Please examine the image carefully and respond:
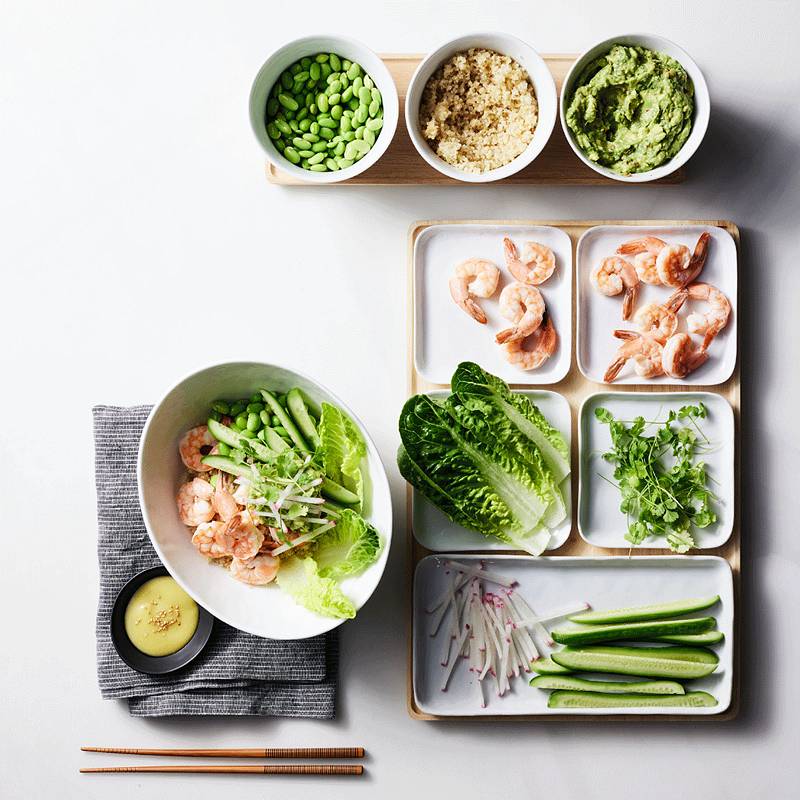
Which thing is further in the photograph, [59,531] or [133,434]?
[59,531]

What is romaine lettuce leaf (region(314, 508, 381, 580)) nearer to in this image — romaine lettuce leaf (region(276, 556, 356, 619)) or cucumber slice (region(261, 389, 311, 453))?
romaine lettuce leaf (region(276, 556, 356, 619))

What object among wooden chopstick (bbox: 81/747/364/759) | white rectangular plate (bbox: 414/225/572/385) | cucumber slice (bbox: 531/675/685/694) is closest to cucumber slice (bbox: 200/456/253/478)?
white rectangular plate (bbox: 414/225/572/385)

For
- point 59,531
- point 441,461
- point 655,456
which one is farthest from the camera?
point 59,531

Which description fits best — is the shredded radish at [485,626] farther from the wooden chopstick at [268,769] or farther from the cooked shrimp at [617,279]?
the cooked shrimp at [617,279]

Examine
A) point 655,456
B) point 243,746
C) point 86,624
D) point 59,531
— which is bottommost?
point 243,746

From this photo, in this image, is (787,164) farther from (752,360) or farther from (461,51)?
(461,51)

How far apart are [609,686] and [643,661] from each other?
116 millimetres

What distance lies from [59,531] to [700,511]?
5.91ft

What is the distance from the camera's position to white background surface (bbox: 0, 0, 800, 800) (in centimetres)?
231

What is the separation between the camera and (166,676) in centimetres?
224

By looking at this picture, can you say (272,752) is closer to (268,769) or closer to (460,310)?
(268,769)

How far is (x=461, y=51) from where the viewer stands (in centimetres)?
212

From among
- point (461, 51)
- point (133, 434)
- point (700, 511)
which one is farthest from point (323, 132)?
point (700, 511)

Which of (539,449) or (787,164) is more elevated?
(787,164)
